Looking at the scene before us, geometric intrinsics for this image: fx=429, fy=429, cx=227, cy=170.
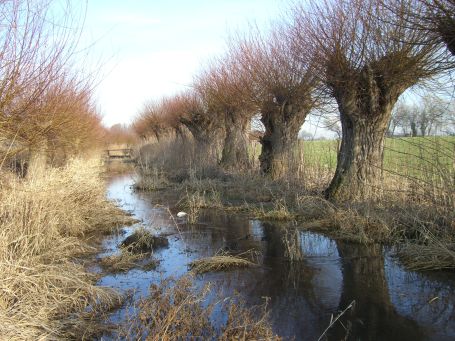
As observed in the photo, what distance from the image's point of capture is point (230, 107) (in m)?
18.7

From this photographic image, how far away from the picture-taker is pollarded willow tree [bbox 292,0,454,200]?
8.69 metres

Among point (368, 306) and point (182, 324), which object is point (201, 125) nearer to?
point (368, 306)

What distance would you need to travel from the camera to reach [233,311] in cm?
409

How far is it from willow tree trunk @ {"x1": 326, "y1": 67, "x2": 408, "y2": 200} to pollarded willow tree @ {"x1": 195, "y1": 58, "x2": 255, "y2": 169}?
6.36m

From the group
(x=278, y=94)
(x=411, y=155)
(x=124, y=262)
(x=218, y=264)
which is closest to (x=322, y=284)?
(x=218, y=264)

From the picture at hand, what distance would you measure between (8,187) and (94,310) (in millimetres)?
3091

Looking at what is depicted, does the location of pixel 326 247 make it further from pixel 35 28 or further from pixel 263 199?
pixel 35 28

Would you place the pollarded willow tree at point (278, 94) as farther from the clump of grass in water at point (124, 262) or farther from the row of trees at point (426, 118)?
the clump of grass in water at point (124, 262)

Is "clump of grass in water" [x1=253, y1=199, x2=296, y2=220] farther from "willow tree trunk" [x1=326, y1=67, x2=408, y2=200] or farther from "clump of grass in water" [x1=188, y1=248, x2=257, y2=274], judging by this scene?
→ "clump of grass in water" [x1=188, y1=248, x2=257, y2=274]

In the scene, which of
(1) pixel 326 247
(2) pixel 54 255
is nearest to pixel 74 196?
(2) pixel 54 255

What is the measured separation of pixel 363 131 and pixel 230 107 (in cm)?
947

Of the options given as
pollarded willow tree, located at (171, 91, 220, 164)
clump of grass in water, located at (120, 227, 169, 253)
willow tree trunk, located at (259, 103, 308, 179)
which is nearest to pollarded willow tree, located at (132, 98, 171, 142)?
pollarded willow tree, located at (171, 91, 220, 164)

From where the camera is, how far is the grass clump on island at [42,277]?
4.35m

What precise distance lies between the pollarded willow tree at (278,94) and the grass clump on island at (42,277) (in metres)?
7.66
